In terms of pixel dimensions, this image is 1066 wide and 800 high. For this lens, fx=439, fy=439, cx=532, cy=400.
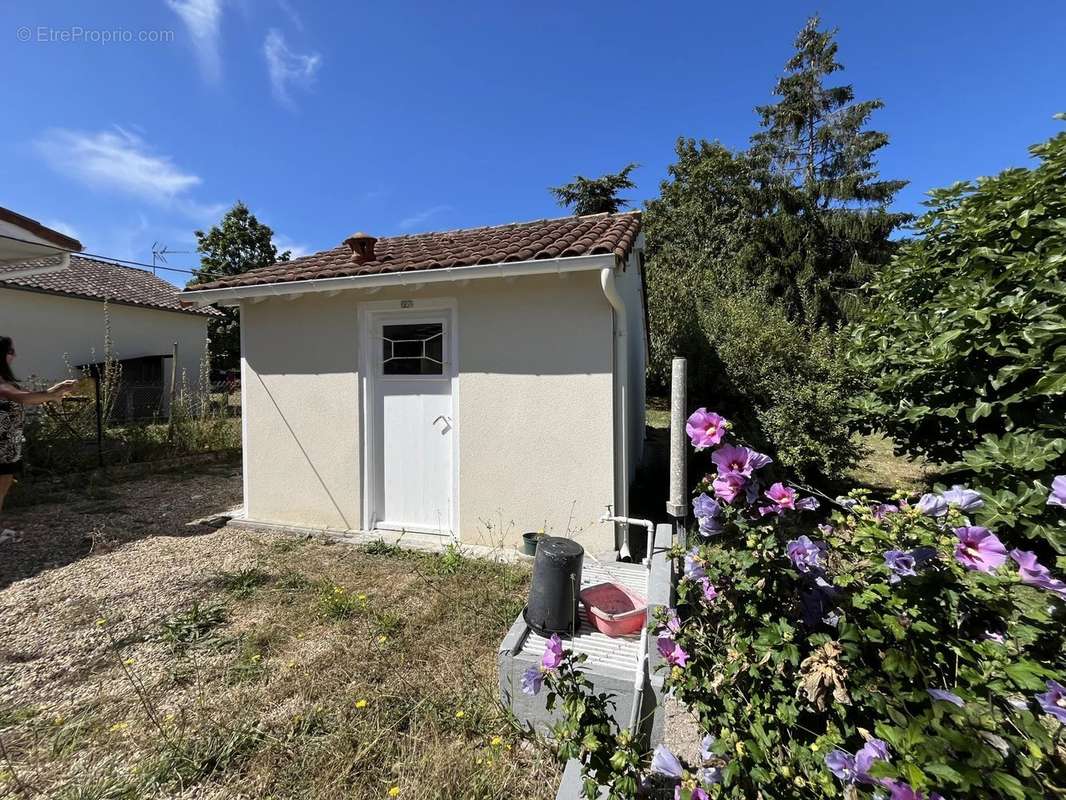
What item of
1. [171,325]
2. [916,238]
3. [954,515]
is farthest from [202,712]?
[171,325]

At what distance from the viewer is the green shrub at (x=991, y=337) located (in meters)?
2.82

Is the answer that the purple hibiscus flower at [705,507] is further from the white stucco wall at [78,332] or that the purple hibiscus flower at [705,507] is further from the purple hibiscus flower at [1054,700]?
the white stucco wall at [78,332]

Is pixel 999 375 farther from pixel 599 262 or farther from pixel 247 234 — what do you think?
Answer: pixel 247 234

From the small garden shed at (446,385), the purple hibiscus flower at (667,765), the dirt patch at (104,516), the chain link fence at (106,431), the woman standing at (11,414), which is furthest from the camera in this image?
the chain link fence at (106,431)

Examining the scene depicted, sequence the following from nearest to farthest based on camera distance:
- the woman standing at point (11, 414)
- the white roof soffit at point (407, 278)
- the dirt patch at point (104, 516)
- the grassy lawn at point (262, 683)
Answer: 1. the grassy lawn at point (262, 683)
2. the white roof soffit at point (407, 278)
3. the dirt patch at point (104, 516)
4. the woman standing at point (11, 414)

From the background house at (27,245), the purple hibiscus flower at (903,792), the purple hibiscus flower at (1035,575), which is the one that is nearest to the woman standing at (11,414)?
the background house at (27,245)

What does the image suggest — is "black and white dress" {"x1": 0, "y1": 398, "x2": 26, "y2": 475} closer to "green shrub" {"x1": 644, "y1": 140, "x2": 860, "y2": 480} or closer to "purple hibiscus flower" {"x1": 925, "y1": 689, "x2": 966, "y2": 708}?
"purple hibiscus flower" {"x1": 925, "y1": 689, "x2": 966, "y2": 708}

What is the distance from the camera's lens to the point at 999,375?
10.4 feet

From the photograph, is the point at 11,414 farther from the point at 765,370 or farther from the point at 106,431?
the point at 765,370

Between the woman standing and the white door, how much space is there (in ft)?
12.7

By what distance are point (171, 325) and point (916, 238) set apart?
2358 centimetres

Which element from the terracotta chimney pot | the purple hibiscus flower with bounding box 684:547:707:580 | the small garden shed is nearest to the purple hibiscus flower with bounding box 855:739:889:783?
the purple hibiscus flower with bounding box 684:547:707:580

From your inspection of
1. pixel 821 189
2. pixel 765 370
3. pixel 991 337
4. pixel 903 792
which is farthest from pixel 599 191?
pixel 903 792

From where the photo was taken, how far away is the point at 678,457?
11.2ft
